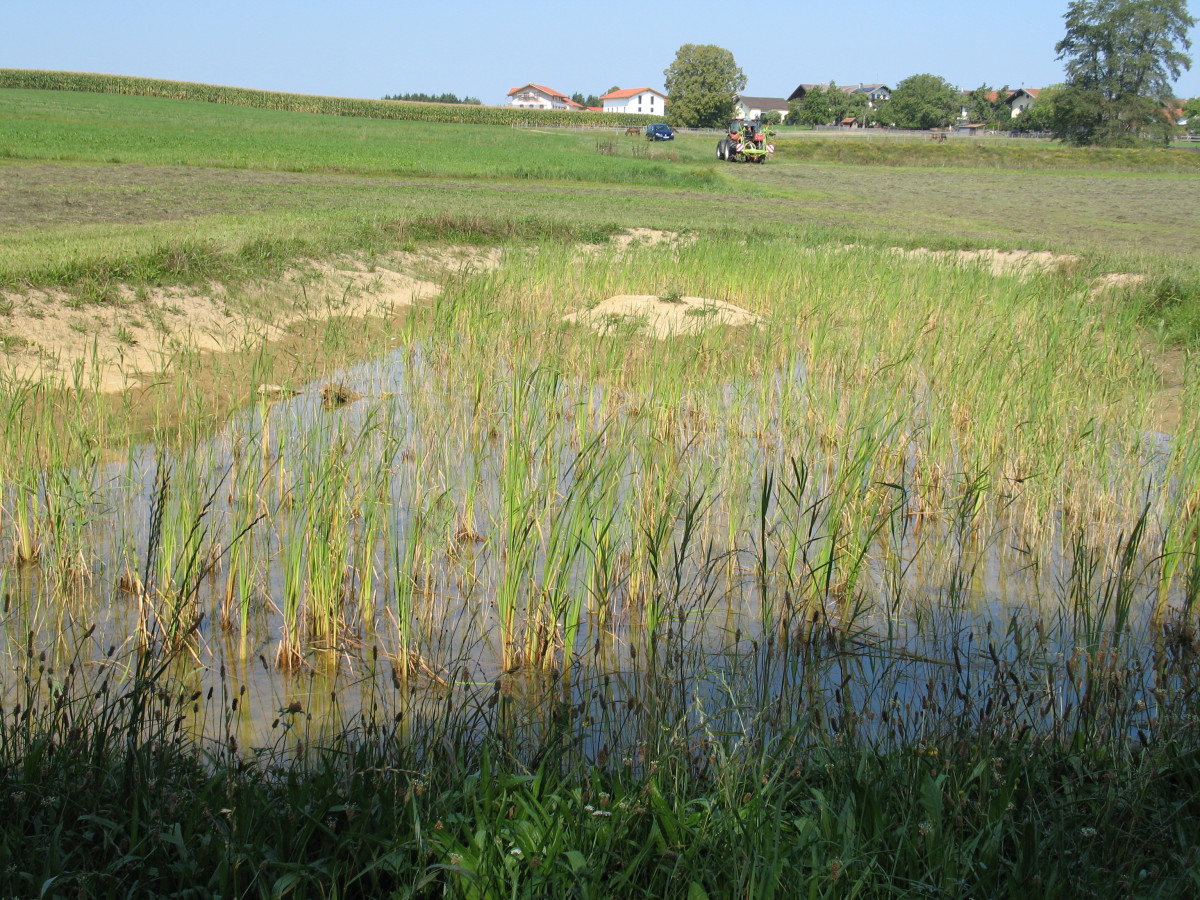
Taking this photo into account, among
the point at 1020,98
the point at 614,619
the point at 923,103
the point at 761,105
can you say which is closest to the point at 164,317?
the point at 614,619

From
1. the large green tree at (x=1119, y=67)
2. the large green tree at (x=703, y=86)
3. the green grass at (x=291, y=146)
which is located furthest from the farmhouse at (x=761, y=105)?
the green grass at (x=291, y=146)

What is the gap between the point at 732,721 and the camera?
2959 mm

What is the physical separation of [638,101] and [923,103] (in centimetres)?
4171

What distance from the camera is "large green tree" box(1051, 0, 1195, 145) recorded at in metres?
70.1

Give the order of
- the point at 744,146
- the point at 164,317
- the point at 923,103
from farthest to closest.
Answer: the point at 923,103 → the point at 744,146 → the point at 164,317

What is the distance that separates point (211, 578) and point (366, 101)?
77279mm

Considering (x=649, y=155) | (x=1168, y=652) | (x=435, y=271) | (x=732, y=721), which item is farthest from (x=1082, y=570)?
(x=649, y=155)

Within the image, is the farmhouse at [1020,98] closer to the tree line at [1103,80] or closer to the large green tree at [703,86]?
the tree line at [1103,80]

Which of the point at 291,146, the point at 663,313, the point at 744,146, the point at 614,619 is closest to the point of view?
the point at 614,619

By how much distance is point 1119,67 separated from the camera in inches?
→ 2891

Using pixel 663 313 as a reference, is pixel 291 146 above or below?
above

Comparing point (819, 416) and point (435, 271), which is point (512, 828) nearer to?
point (819, 416)

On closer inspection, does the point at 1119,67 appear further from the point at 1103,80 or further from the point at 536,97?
the point at 536,97

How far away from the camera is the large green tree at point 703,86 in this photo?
90.4 m
